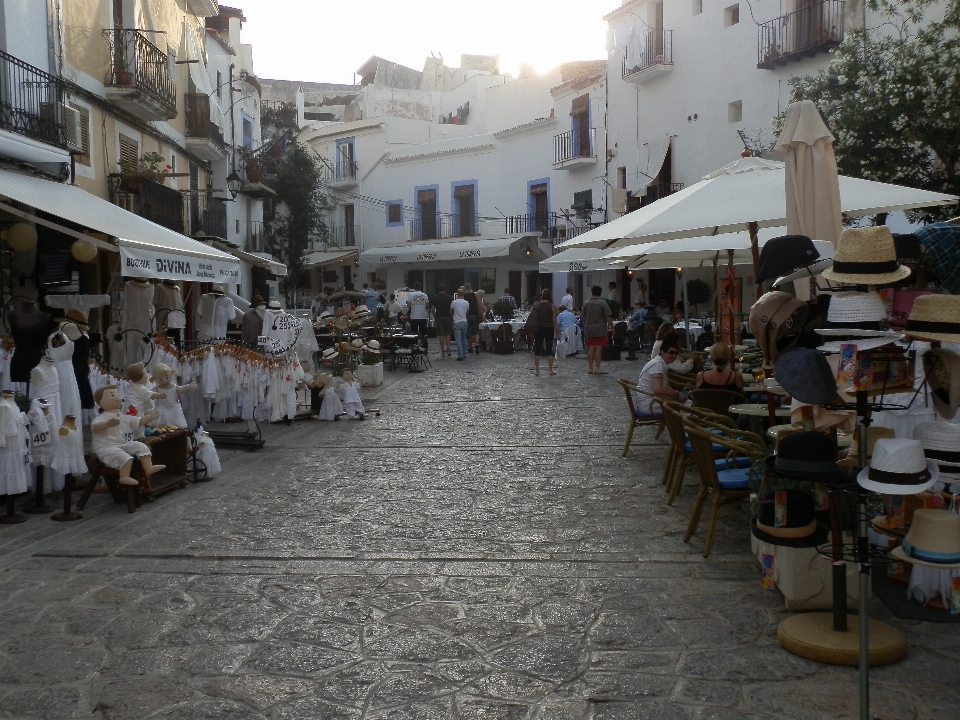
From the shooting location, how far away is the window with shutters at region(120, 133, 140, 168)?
618 inches

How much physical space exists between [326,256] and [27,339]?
31228 mm

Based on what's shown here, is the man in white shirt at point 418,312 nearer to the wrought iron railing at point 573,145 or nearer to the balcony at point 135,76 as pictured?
the balcony at point 135,76

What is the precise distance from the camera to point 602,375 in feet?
54.5

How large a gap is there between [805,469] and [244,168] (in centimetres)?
2491

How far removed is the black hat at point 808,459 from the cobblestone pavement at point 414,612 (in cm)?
84

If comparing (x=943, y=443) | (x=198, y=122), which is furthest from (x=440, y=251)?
(x=943, y=443)

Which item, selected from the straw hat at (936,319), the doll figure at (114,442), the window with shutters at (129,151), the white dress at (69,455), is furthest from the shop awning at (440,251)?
the straw hat at (936,319)

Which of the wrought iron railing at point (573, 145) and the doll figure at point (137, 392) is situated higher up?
the wrought iron railing at point (573, 145)

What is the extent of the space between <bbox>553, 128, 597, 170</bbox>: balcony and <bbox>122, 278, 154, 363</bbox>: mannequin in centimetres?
1985

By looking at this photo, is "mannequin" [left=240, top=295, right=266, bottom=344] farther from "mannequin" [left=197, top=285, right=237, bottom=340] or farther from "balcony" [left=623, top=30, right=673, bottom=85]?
"balcony" [left=623, top=30, right=673, bottom=85]

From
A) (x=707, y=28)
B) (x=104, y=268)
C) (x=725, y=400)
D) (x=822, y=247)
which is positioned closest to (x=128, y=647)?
(x=822, y=247)

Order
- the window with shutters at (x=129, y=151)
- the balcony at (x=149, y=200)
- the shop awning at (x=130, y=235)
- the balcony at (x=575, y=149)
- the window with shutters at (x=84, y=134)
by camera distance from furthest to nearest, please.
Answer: the balcony at (x=575, y=149), the window with shutters at (x=129, y=151), the balcony at (x=149, y=200), the window with shutters at (x=84, y=134), the shop awning at (x=130, y=235)

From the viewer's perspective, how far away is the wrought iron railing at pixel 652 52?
24844mm

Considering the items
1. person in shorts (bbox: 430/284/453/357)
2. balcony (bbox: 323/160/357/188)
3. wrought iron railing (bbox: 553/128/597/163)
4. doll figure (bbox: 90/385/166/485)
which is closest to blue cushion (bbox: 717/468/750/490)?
doll figure (bbox: 90/385/166/485)
